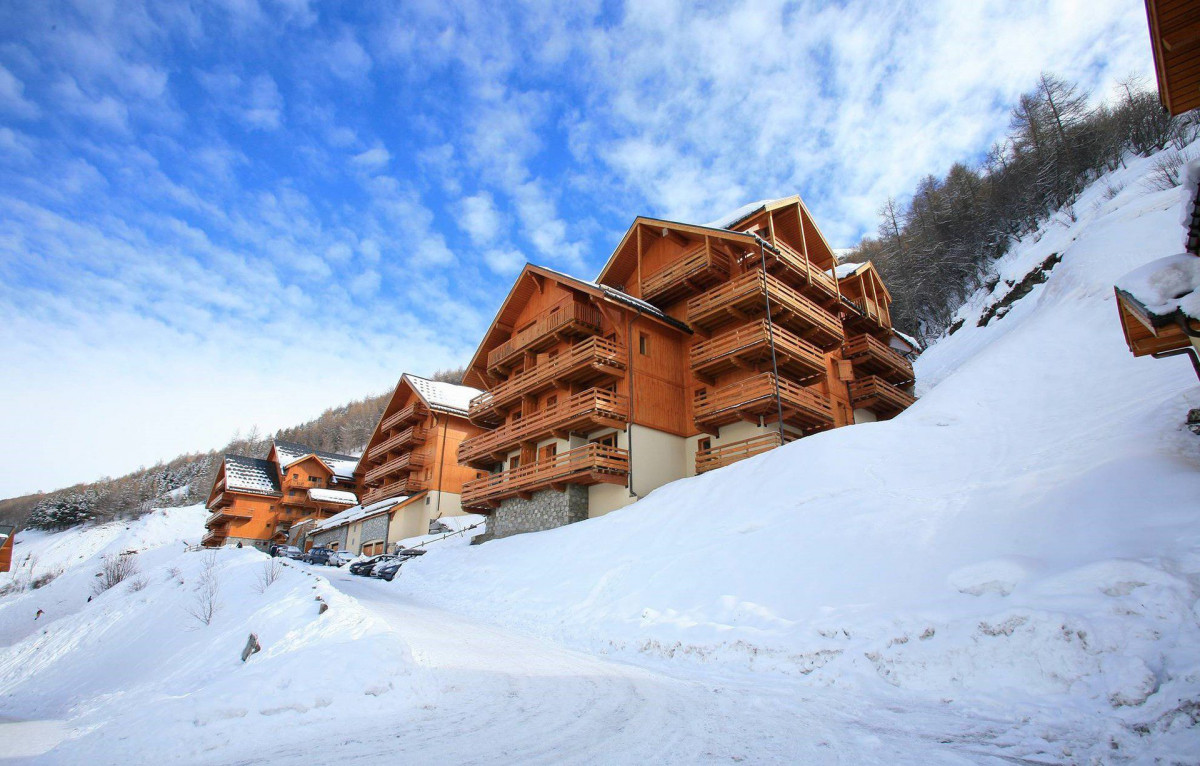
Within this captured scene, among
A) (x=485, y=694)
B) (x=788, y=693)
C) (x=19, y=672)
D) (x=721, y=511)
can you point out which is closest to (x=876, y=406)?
(x=721, y=511)

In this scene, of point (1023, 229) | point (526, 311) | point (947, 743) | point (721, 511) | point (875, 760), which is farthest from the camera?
point (1023, 229)

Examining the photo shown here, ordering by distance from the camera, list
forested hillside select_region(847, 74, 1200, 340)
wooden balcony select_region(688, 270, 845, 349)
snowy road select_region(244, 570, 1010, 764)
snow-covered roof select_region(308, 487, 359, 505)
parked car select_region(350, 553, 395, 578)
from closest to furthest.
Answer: snowy road select_region(244, 570, 1010, 764) → wooden balcony select_region(688, 270, 845, 349) → parked car select_region(350, 553, 395, 578) → forested hillside select_region(847, 74, 1200, 340) → snow-covered roof select_region(308, 487, 359, 505)

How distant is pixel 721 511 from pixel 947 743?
1095 centimetres

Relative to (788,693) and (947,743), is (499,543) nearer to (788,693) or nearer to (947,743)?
(788,693)

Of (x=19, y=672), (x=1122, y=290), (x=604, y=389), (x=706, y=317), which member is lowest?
(x=19, y=672)

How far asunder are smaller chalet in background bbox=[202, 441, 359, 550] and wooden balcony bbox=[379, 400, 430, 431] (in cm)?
1258

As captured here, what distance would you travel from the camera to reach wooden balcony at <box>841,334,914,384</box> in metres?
32.3

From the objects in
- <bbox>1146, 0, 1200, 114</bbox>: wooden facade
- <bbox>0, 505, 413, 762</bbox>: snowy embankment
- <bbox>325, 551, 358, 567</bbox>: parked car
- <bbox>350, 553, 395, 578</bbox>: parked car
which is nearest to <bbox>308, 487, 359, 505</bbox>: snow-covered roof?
<bbox>325, 551, 358, 567</bbox>: parked car

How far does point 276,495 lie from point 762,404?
55.4 m

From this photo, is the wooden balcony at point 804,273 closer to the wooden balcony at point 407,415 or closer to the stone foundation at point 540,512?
the stone foundation at point 540,512

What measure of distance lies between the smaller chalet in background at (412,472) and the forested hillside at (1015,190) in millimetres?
42434

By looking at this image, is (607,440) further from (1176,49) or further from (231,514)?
(231,514)

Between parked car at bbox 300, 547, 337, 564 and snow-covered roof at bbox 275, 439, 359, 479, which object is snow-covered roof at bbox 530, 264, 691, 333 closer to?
parked car at bbox 300, 547, 337, 564

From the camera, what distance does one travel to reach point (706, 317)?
2644 centimetres
